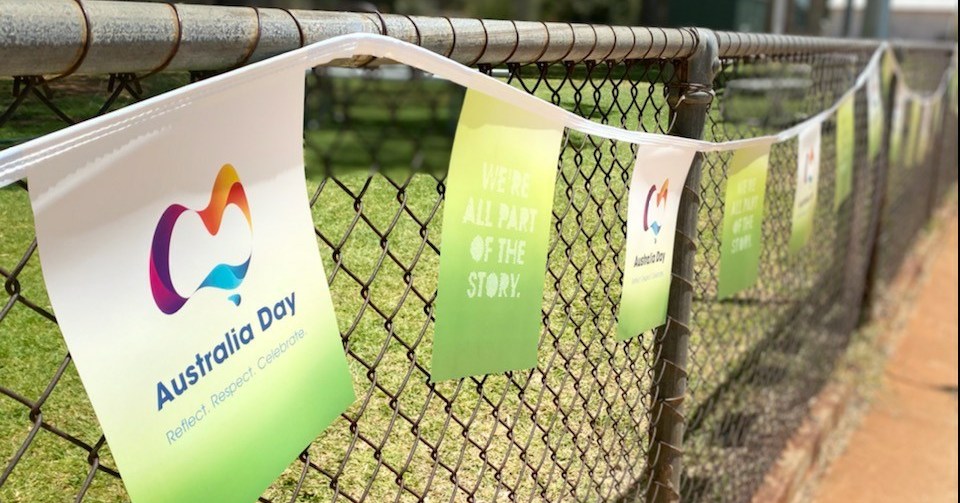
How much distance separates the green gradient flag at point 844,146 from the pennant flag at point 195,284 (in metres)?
3.26

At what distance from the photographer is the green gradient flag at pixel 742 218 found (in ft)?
9.15

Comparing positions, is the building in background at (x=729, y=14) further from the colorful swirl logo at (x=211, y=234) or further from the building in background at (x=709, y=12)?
the colorful swirl logo at (x=211, y=234)

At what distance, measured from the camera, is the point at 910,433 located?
16.9 feet

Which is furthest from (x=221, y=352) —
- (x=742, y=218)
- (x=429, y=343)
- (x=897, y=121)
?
Result: (x=897, y=121)

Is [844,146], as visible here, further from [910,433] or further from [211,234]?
[211,234]

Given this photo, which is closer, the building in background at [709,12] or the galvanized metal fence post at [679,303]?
the galvanized metal fence post at [679,303]

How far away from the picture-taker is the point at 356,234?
2.20m

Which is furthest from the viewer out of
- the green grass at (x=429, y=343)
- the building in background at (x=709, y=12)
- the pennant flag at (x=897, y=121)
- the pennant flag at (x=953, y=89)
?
the building in background at (x=709, y=12)

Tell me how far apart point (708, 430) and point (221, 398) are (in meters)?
3.19

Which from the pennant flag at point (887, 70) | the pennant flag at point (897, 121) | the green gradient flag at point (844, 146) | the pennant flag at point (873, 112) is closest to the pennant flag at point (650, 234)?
the green gradient flag at point (844, 146)

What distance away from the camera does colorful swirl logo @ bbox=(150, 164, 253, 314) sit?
1068mm

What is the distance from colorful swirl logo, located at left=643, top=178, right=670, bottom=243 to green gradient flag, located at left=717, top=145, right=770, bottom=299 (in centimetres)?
50

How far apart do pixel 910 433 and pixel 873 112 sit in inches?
70.4

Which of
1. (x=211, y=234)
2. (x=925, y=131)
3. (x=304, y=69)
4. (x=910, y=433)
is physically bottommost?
(x=910, y=433)
